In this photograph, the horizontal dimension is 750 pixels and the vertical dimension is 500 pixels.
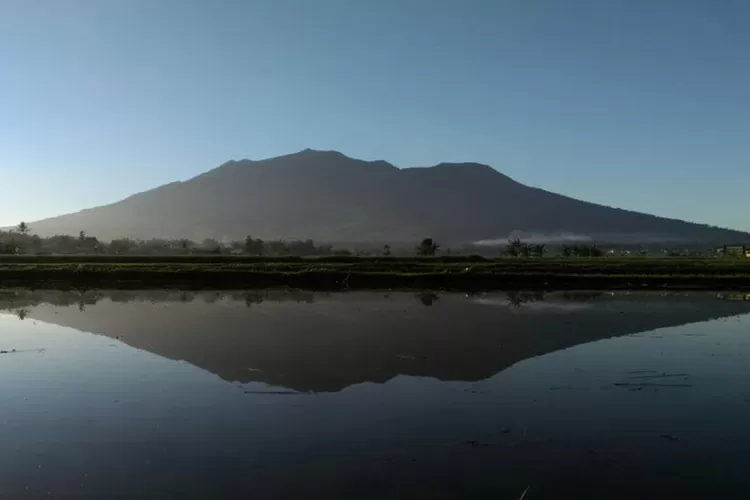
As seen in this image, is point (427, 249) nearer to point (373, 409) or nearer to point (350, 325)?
point (350, 325)

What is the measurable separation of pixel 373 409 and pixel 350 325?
7.34 metres

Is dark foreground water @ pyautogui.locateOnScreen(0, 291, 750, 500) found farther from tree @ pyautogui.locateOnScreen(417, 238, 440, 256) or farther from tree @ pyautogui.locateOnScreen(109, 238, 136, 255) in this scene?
tree @ pyautogui.locateOnScreen(109, 238, 136, 255)

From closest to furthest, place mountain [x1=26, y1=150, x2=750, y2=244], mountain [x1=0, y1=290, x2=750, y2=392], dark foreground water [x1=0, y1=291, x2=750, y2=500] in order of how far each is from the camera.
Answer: dark foreground water [x1=0, y1=291, x2=750, y2=500] < mountain [x1=0, y1=290, x2=750, y2=392] < mountain [x1=26, y1=150, x2=750, y2=244]

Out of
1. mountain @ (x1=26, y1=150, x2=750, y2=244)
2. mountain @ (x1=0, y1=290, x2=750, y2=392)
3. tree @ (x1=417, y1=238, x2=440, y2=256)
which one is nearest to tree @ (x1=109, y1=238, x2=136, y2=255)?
tree @ (x1=417, y1=238, x2=440, y2=256)

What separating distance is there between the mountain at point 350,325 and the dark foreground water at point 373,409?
8cm

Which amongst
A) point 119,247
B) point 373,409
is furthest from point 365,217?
point 373,409

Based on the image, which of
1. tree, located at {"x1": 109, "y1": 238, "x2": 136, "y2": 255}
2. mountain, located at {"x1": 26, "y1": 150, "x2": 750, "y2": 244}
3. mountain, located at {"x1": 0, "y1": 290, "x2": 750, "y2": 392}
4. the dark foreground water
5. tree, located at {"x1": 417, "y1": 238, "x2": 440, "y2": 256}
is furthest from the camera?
mountain, located at {"x1": 26, "y1": 150, "x2": 750, "y2": 244}

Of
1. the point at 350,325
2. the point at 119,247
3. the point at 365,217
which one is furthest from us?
the point at 365,217

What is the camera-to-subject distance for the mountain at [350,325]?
10219 millimetres

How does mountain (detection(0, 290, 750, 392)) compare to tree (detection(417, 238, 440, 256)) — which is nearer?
mountain (detection(0, 290, 750, 392))

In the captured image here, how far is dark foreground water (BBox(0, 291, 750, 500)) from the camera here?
5523mm

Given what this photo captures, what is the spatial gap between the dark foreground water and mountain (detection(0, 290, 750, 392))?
82mm

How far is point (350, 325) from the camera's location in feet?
49.3

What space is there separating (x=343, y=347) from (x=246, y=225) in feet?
558
